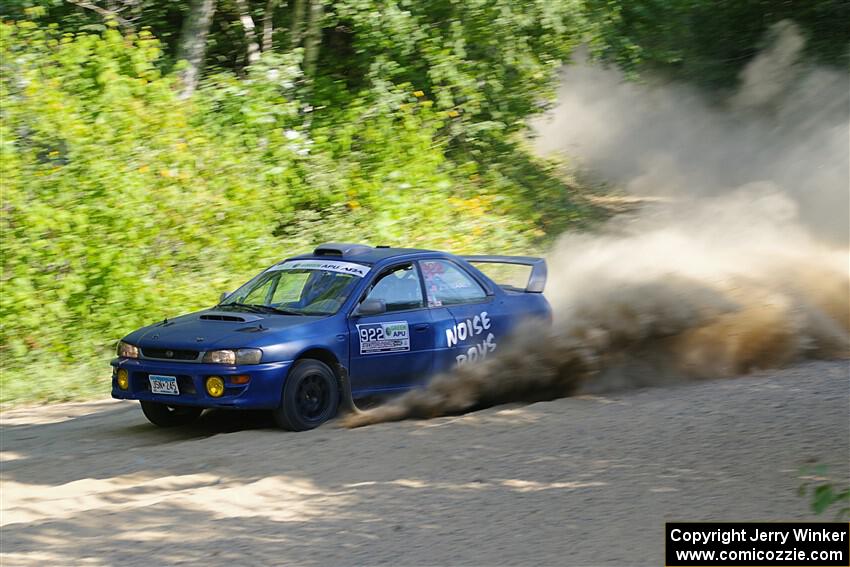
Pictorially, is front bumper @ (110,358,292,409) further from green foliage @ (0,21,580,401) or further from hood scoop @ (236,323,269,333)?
green foliage @ (0,21,580,401)

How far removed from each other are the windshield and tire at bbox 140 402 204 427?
40.2 inches

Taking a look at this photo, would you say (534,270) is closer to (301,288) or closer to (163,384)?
(301,288)

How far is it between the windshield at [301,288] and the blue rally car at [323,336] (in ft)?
0.04

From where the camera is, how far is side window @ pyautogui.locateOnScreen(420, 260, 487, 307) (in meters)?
10.2

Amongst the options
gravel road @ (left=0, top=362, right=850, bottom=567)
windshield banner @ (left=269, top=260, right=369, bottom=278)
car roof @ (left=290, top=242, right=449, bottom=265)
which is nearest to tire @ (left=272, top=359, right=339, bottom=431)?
gravel road @ (left=0, top=362, right=850, bottom=567)

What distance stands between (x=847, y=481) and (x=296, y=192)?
11.9 meters

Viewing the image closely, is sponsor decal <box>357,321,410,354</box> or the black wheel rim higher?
sponsor decal <box>357,321,410,354</box>

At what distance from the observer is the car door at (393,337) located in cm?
958

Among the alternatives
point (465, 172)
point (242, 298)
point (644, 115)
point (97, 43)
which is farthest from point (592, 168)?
point (242, 298)

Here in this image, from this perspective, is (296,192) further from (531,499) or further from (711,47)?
(711,47)

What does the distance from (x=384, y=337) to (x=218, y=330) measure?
1390 mm

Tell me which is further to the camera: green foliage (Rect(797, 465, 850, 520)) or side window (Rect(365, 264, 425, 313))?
side window (Rect(365, 264, 425, 313))

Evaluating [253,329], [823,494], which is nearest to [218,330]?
[253,329]

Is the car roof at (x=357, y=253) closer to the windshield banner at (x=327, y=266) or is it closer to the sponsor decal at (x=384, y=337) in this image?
the windshield banner at (x=327, y=266)
